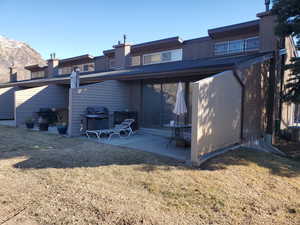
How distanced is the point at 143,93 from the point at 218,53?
5956mm

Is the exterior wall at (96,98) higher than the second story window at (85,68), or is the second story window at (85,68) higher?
the second story window at (85,68)

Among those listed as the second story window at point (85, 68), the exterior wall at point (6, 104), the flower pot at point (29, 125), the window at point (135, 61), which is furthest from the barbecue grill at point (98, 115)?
the second story window at point (85, 68)

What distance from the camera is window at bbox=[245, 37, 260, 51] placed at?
37.8 feet

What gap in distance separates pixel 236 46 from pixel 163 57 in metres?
4.98

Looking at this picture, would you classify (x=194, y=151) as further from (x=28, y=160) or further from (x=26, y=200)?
(x=28, y=160)

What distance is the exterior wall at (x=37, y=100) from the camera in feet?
37.4

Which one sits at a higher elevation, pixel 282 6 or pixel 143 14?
pixel 143 14

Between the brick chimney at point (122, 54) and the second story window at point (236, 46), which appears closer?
the second story window at point (236, 46)

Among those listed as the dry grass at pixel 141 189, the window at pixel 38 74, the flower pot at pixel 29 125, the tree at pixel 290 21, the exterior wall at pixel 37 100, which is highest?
the window at pixel 38 74

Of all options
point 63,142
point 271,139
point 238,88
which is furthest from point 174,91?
point 63,142

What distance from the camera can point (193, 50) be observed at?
45.1ft

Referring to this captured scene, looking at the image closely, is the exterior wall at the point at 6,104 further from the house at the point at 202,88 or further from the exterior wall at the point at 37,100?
the exterior wall at the point at 37,100

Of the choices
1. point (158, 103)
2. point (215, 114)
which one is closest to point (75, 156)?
point (215, 114)

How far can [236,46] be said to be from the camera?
40.3 ft
